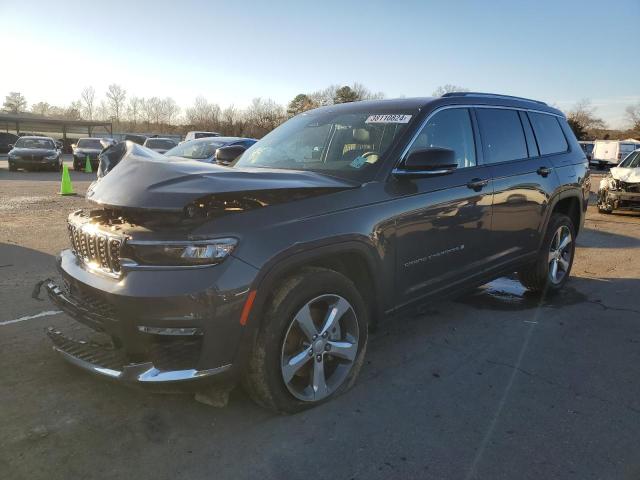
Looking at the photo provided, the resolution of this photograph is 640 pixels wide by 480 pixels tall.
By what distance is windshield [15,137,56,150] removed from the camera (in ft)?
78.3

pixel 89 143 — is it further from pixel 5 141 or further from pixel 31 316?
pixel 31 316

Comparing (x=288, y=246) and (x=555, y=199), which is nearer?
(x=288, y=246)

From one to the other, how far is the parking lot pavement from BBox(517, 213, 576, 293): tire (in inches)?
31.3

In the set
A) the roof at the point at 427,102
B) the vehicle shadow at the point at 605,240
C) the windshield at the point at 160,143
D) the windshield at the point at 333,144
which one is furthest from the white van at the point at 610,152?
the windshield at the point at 333,144

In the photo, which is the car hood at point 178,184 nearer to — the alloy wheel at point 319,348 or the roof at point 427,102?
the alloy wheel at point 319,348

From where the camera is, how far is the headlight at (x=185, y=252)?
2521 millimetres

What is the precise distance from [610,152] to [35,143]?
3975 centimetres

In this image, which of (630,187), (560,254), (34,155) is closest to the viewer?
(560,254)

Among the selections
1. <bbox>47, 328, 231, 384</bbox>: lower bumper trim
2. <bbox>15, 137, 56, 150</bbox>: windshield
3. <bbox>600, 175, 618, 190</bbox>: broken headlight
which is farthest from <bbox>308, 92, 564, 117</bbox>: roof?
<bbox>15, 137, 56, 150</bbox>: windshield

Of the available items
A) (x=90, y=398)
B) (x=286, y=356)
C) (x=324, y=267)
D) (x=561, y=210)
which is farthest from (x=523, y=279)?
(x=90, y=398)

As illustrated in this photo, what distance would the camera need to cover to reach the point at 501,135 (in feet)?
15.0

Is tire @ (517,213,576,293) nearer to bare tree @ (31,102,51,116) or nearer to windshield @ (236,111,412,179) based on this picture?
windshield @ (236,111,412,179)

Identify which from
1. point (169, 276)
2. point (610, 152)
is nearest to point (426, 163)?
point (169, 276)

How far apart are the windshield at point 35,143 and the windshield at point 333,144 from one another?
2329 cm
